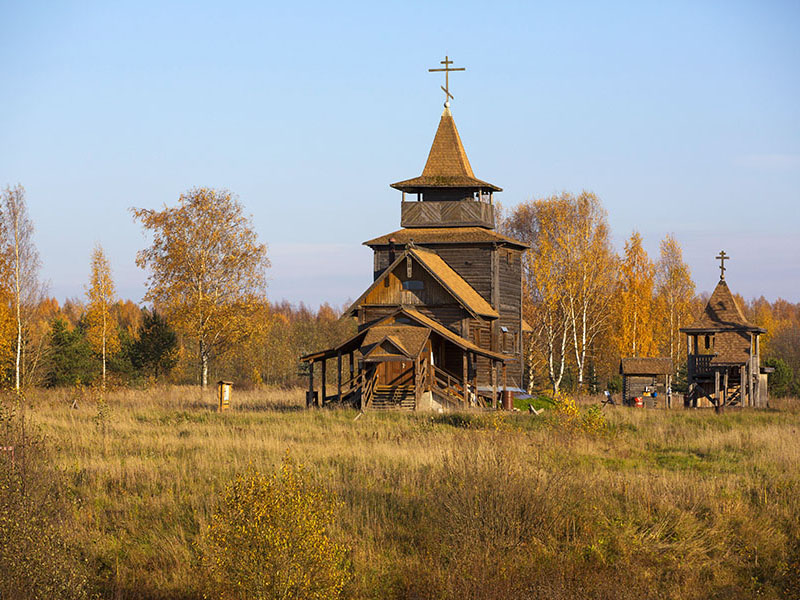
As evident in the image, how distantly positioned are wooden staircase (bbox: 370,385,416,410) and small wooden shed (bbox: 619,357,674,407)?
35.0 feet

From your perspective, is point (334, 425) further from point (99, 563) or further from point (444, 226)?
point (444, 226)

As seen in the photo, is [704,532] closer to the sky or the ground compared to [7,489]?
closer to the ground

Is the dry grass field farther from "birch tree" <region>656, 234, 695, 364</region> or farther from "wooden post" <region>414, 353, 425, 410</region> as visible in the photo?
"birch tree" <region>656, 234, 695, 364</region>

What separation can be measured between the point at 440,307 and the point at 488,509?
77.5 feet

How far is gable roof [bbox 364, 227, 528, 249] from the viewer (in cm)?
3931

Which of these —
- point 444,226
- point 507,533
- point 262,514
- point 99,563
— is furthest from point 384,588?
point 444,226

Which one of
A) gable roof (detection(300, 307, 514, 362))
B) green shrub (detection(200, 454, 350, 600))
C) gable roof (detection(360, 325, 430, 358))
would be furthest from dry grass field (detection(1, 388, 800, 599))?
gable roof (detection(300, 307, 514, 362))

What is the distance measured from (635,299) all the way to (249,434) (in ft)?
114

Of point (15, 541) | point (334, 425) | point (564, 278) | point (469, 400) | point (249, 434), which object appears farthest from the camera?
point (564, 278)

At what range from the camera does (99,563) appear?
13.2 metres

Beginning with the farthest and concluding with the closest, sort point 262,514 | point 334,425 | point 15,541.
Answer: point 334,425 → point 15,541 → point 262,514

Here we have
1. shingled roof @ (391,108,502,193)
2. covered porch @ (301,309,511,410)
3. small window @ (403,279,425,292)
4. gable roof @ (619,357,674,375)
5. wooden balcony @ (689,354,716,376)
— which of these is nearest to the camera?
covered porch @ (301,309,511,410)

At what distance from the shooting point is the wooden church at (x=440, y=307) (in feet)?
106

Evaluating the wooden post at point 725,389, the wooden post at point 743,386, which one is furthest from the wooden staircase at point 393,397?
the wooden post at point 743,386
